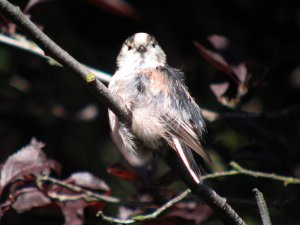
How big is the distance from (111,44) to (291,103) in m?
1.61

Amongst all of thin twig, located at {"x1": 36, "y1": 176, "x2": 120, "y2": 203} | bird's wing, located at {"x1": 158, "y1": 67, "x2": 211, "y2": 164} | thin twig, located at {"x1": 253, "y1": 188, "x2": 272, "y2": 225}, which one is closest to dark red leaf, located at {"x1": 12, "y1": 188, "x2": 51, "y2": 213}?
thin twig, located at {"x1": 36, "y1": 176, "x2": 120, "y2": 203}

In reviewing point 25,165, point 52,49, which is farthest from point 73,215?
point 52,49

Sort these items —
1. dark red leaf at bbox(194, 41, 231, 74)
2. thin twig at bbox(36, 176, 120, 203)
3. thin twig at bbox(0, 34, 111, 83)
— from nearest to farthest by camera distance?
thin twig at bbox(36, 176, 120, 203), dark red leaf at bbox(194, 41, 231, 74), thin twig at bbox(0, 34, 111, 83)

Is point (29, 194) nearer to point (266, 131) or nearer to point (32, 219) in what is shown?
point (32, 219)

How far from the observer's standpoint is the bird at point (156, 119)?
323 cm

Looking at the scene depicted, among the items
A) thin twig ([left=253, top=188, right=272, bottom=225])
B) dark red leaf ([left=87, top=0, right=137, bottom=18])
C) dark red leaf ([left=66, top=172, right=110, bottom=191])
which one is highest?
dark red leaf ([left=87, top=0, right=137, bottom=18])

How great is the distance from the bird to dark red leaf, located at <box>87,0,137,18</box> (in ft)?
1.63

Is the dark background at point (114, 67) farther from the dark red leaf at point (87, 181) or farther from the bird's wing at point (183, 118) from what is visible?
the dark red leaf at point (87, 181)

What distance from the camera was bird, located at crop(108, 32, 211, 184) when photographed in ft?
10.6

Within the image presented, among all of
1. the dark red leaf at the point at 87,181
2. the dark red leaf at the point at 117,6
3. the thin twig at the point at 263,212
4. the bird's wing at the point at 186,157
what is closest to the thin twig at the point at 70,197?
the dark red leaf at the point at 87,181

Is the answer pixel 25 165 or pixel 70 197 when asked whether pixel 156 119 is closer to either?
pixel 70 197

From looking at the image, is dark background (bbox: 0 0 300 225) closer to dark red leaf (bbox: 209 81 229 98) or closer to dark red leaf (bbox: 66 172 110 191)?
dark red leaf (bbox: 209 81 229 98)

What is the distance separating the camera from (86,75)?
256 centimetres

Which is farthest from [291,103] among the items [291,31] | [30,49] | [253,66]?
[30,49]
